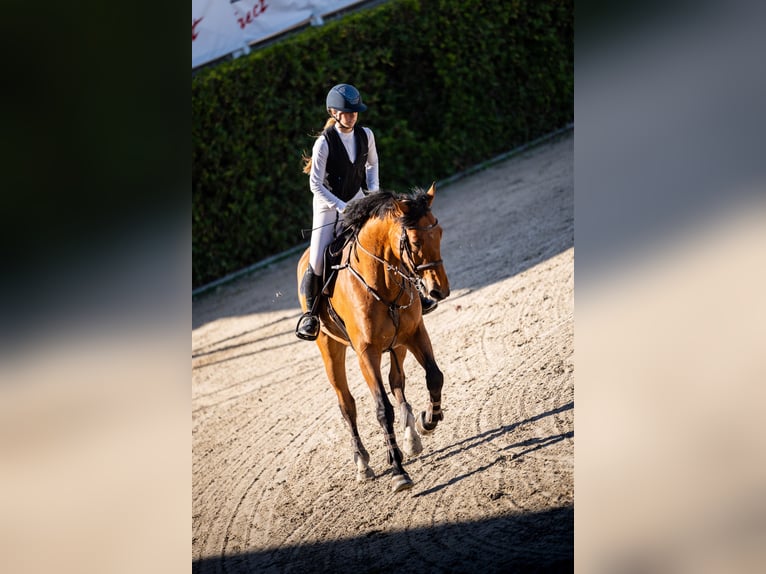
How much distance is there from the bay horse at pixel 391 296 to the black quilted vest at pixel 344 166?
251 mm

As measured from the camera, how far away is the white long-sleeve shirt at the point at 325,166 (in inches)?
195

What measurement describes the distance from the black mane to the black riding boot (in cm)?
42

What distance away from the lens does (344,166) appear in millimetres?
4973

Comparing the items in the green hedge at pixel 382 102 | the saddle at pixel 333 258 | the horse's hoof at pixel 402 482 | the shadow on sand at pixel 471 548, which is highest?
the green hedge at pixel 382 102

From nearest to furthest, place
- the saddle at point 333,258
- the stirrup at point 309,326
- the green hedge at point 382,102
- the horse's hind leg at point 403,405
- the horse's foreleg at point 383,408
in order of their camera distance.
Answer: the horse's foreleg at point 383,408 → the horse's hind leg at point 403,405 → the saddle at point 333,258 → the stirrup at point 309,326 → the green hedge at point 382,102

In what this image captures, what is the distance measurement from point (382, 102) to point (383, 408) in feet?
7.99

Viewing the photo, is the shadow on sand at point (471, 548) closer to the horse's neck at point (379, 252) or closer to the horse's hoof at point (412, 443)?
the horse's hoof at point (412, 443)

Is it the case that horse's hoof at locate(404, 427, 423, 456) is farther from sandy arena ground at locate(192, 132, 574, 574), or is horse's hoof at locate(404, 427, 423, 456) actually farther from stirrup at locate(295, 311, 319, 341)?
stirrup at locate(295, 311, 319, 341)

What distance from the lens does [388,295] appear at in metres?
4.61

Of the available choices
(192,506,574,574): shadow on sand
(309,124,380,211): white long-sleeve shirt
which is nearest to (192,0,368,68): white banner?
(309,124,380,211): white long-sleeve shirt

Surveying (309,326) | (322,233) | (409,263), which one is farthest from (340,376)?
(409,263)

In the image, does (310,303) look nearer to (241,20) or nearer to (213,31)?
(241,20)

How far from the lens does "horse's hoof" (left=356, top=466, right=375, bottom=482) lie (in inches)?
194

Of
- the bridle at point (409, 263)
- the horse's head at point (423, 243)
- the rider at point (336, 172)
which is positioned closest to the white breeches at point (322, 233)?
the rider at point (336, 172)
